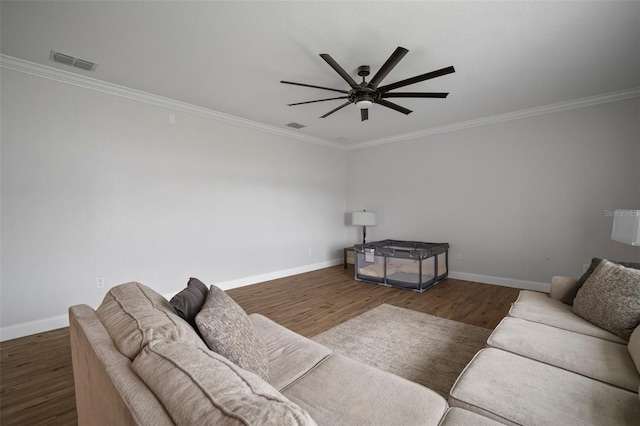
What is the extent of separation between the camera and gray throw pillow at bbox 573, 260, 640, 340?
174 cm

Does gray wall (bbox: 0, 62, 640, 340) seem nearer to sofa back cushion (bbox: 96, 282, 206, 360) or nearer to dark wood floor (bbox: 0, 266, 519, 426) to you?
dark wood floor (bbox: 0, 266, 519, 426)

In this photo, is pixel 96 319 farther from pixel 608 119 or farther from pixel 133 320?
pixel 608 119

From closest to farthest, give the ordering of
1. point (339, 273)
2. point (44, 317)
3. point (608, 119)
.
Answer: point (44, 317) → point (608, 119) → point (339, 273)

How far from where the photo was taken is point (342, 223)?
6.54 m

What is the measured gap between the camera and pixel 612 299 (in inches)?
72.7

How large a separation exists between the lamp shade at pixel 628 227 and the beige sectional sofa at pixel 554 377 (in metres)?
0.68

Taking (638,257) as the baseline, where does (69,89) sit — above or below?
above

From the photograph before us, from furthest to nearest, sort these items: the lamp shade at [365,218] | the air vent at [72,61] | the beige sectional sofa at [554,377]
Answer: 1. the lamp shade at [365,218]
2. the air vent at [72,61]
3. the beige sectional sofa at [554,377]

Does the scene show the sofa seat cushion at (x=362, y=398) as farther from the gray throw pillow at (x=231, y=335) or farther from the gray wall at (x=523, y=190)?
the gray wall at (x=523, y=190)

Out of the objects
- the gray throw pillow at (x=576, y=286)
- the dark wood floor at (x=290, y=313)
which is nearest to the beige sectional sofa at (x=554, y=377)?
the gray throw pillow at (x=576, y=286)

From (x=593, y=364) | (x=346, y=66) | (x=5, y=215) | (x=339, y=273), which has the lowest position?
(x=339, y=273)

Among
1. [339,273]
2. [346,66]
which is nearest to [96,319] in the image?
[346,66]

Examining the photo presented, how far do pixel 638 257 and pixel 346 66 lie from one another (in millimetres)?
4186

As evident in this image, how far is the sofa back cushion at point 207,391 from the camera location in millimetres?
581
